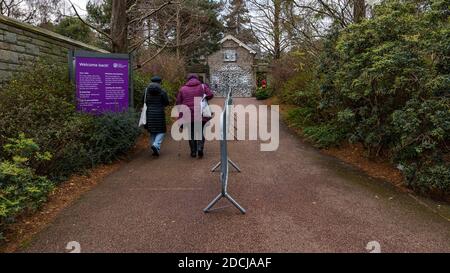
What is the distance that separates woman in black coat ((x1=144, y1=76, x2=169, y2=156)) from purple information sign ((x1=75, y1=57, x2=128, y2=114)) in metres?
0.71

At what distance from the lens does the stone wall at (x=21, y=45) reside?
6918 mm

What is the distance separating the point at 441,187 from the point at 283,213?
2.35 meters

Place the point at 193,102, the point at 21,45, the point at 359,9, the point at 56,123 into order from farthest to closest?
the point at 359,9, the point at 21,45, the point at 193,102, the point at 56,123

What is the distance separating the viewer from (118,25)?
30.0 feet

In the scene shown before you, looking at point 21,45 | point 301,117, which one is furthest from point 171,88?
point 21,45

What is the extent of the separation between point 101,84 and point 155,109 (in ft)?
4.77

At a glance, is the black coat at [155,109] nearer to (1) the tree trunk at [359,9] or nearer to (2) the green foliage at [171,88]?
(1) the tree trunk at [359,9]

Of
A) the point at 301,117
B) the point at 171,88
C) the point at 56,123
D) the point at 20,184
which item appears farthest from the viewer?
the point at 171,88

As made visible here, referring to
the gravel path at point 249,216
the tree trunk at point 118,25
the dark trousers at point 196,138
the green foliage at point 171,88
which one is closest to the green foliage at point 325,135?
the gravel path at point 249,216

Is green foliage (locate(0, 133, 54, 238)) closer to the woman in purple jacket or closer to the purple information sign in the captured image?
the purple information sign

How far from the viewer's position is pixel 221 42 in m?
34.4

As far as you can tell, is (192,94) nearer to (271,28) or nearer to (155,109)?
(155,109)

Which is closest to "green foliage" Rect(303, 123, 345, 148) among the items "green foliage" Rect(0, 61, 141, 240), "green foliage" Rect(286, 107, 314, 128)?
"green foliage" Rect(286, 107, 314, 128)
